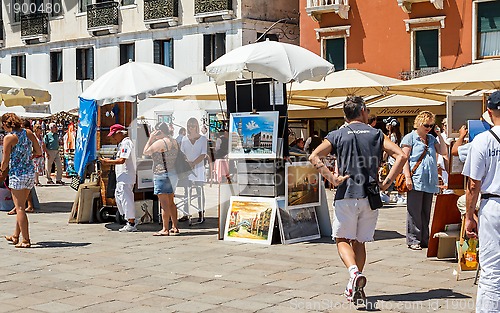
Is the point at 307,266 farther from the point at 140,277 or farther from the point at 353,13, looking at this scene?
the point at 353,13

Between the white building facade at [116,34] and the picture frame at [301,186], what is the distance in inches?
760

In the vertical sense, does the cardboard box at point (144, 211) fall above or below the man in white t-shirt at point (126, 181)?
below

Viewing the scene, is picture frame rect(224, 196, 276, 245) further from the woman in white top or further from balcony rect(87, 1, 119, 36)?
balcony rect(87, 1, 119, 36)

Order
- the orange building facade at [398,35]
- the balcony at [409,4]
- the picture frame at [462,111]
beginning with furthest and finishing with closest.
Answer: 1. the balcony at [409,4]
2. the orange building facade at [398,35]
3. the picture frame at [462,111]

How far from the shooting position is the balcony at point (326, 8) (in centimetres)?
2711

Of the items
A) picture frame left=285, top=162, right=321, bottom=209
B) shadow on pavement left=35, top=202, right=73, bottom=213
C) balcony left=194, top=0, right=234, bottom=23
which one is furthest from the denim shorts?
balcony left=194, top=0, right=234, bottom=23

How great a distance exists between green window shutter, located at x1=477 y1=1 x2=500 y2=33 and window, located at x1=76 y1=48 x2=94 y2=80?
58.0ft

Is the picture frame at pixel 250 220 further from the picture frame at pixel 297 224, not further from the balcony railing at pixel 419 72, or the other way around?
the balcony railing at pixel 419 72

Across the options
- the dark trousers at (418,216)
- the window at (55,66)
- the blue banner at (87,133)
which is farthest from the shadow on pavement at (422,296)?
the window at (55,66)

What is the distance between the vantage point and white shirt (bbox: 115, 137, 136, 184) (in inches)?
473

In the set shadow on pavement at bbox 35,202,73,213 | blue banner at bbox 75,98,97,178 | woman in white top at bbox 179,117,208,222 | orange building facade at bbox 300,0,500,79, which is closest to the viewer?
woman in white top at bbox 179,117,208,222

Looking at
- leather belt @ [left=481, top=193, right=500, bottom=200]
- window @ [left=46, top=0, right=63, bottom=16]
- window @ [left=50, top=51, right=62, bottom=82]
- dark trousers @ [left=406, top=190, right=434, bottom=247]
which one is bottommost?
dark trousers @ [left=406, top=190, right=434, bottom=247]

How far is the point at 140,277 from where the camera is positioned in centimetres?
841

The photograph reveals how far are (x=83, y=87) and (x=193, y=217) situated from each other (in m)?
23.3
